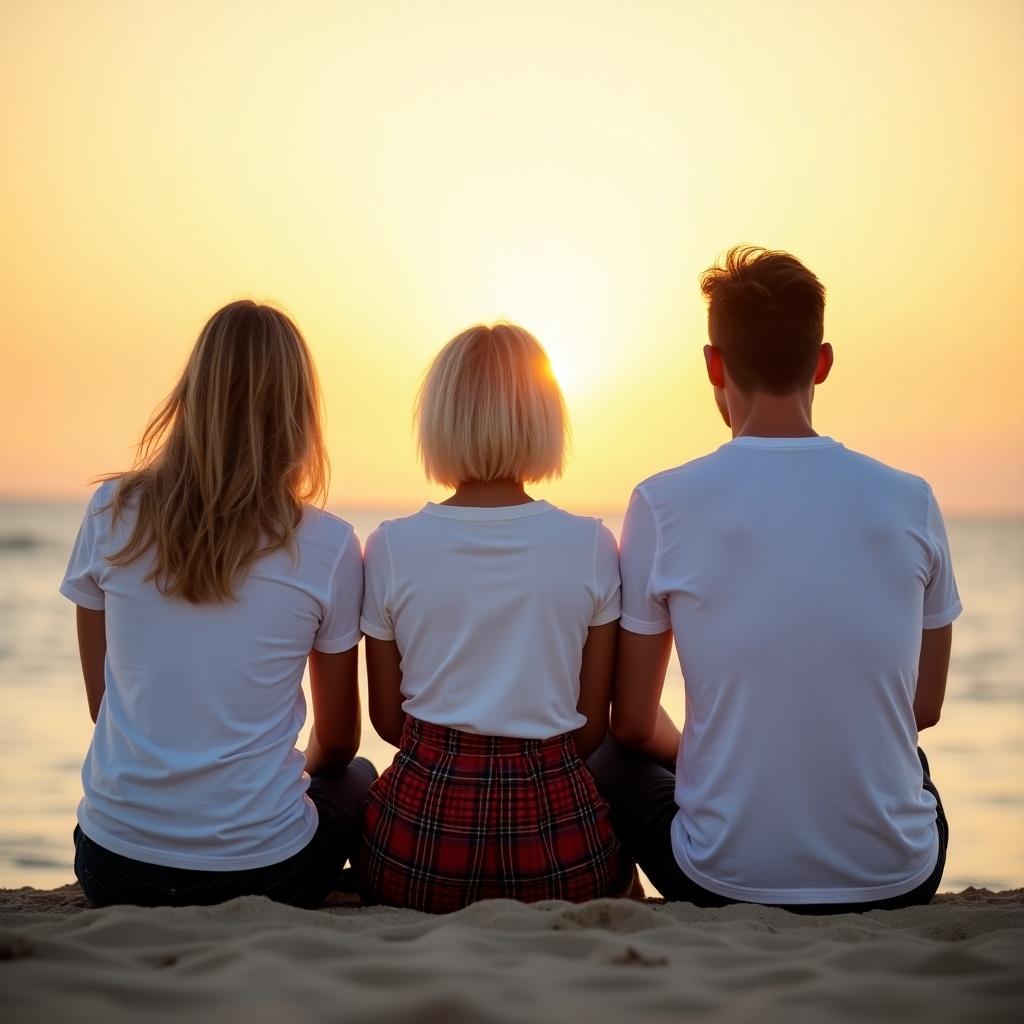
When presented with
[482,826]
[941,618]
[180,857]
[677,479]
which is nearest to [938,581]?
[941,618]

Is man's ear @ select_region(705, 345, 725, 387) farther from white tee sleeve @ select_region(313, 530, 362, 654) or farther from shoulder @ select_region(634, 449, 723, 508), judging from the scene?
white tee sleeve @ select_region(313, 530, 362, 654)

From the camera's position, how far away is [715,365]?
10.4 feet

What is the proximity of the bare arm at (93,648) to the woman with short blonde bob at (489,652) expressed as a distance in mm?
777

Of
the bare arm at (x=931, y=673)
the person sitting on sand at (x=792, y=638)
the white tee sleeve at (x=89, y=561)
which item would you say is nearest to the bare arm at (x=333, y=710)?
the white tee sleeve at (x=89, y=561)

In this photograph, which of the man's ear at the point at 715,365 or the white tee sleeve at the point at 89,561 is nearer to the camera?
the white tee sleeve at the point at 89,561

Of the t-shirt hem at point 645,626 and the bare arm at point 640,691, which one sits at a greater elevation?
the t-shirt hem at point 645,626

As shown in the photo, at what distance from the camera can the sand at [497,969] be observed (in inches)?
71.1

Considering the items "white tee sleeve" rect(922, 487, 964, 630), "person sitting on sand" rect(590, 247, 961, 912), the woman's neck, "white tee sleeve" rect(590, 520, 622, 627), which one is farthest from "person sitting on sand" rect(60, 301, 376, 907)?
"white tee sleeve" rect(922, 487, 964, 630)

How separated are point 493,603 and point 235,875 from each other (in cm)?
96

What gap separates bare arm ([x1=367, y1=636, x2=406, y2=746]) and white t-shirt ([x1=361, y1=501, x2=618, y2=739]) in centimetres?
14

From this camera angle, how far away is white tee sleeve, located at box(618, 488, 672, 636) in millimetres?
2982

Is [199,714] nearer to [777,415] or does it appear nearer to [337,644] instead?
[337,644]

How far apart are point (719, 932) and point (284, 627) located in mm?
1330

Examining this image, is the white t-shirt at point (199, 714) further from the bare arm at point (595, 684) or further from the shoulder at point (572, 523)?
the bare arm at point (595, 684)
